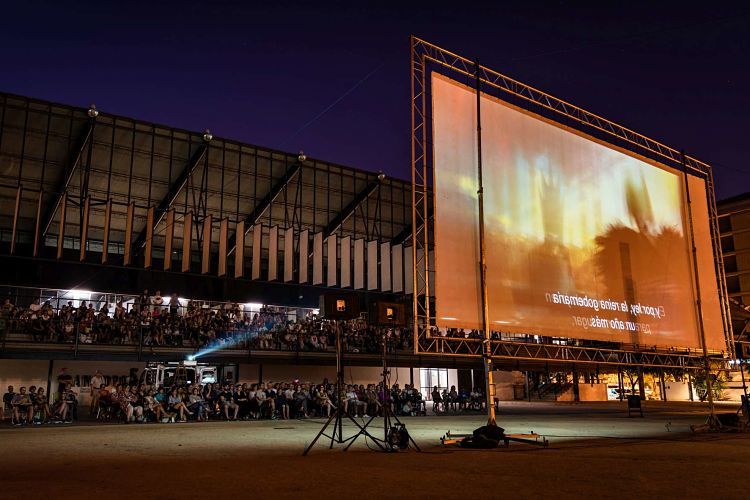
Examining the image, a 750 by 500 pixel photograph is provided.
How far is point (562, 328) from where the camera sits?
45.4 feet

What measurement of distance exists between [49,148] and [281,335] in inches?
487

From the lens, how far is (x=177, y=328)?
2269 cm

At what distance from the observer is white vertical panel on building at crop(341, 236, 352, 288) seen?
30953 millimetres

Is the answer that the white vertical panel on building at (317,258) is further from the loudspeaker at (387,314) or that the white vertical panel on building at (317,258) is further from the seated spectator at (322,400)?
the loudspeaker at (387,314)

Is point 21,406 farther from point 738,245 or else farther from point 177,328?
point 738,245

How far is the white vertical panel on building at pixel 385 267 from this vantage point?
105ft

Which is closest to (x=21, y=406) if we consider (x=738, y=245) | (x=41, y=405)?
(x=41, y=405)

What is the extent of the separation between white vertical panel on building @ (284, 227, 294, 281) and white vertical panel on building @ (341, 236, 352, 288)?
9.53 ft

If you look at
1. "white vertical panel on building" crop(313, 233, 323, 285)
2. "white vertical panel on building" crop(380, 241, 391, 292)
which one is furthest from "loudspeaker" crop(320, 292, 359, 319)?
"white vertical panel on building" crop(380, 241, 391, 292)

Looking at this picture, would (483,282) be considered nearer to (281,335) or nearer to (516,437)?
(516,437)

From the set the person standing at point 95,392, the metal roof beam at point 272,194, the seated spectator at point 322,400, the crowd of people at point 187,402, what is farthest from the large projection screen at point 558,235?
the metal roof beam at point 272,194

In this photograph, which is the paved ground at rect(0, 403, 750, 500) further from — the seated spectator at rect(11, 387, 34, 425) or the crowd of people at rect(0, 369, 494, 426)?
the crowd of people at rect(0, 369, 494, 426)

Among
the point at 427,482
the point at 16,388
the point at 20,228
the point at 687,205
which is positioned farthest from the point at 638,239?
the point at 20,228

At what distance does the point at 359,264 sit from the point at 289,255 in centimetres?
446
